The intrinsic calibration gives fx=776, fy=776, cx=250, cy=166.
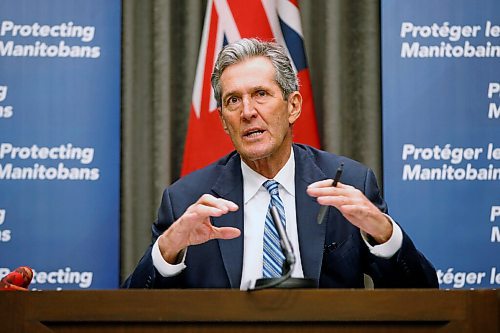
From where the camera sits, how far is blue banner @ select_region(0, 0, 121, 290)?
12.0ft

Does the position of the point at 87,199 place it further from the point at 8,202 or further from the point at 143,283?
the point at 143,283

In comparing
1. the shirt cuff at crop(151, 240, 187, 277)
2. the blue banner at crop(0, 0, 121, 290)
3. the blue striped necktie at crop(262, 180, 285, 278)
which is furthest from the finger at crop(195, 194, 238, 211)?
the blue banner at crop(0, 0, 121, 290)

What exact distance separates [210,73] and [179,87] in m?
0.30

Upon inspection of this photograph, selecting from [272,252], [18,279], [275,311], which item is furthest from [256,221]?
[275,311]

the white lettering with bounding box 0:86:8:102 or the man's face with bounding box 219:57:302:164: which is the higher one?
the white lettering with bounding box 0:86:8:102

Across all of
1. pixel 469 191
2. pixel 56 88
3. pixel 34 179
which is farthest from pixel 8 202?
pixel 469 191

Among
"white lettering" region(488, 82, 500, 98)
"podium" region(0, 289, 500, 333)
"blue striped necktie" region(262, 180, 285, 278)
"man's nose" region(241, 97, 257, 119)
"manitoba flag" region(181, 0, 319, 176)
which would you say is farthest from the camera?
"white lettering" region(488, 82, 500, 98)

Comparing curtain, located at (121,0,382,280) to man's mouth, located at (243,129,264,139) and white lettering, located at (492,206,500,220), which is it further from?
man's mouth, located at (243,129,264,139)

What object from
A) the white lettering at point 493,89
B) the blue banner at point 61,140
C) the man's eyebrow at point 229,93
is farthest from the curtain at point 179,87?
the man's eyebrow at point 229,93

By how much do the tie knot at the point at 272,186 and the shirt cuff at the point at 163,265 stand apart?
1.49 feet

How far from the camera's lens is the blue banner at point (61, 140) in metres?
3.65

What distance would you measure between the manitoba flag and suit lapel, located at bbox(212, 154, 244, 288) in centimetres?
87

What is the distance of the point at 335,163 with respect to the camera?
270 centimetres

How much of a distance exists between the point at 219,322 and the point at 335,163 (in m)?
1.20
